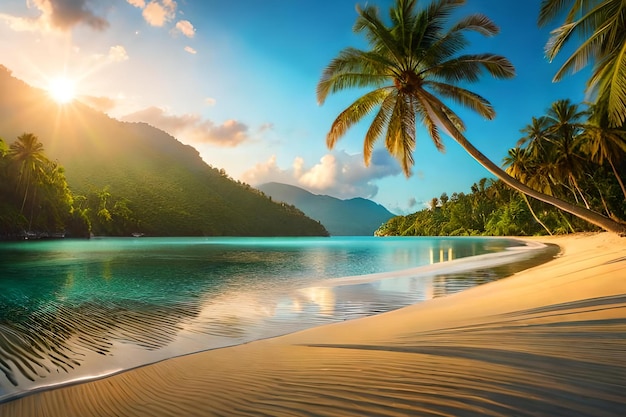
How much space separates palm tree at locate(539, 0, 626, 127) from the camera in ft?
26.2

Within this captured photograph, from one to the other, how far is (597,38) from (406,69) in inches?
238

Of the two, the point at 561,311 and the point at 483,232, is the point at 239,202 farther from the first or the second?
the point at 561,311

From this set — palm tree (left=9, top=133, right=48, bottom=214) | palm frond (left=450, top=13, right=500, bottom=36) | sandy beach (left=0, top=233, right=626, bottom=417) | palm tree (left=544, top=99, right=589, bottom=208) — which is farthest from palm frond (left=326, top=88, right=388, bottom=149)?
palm tree (left=9, top=133, right=48, bottom=214)

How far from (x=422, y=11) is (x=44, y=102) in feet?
498

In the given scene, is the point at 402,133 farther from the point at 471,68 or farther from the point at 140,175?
the point at 140,175

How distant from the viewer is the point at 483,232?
281 ft

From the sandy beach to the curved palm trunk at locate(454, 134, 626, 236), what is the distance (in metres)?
7.30

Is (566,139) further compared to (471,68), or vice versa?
(566,139)

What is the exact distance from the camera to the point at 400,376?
2.54 m

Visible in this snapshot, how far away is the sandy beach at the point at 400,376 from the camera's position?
2.03 m

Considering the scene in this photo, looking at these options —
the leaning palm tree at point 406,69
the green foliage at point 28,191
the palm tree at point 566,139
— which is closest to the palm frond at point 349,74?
the leaning palm tree at point 406,69

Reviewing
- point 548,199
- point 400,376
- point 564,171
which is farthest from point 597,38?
point 564,171

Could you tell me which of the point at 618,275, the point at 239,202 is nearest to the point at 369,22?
the point at 618,275

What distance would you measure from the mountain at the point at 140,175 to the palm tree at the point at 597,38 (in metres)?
95.6
